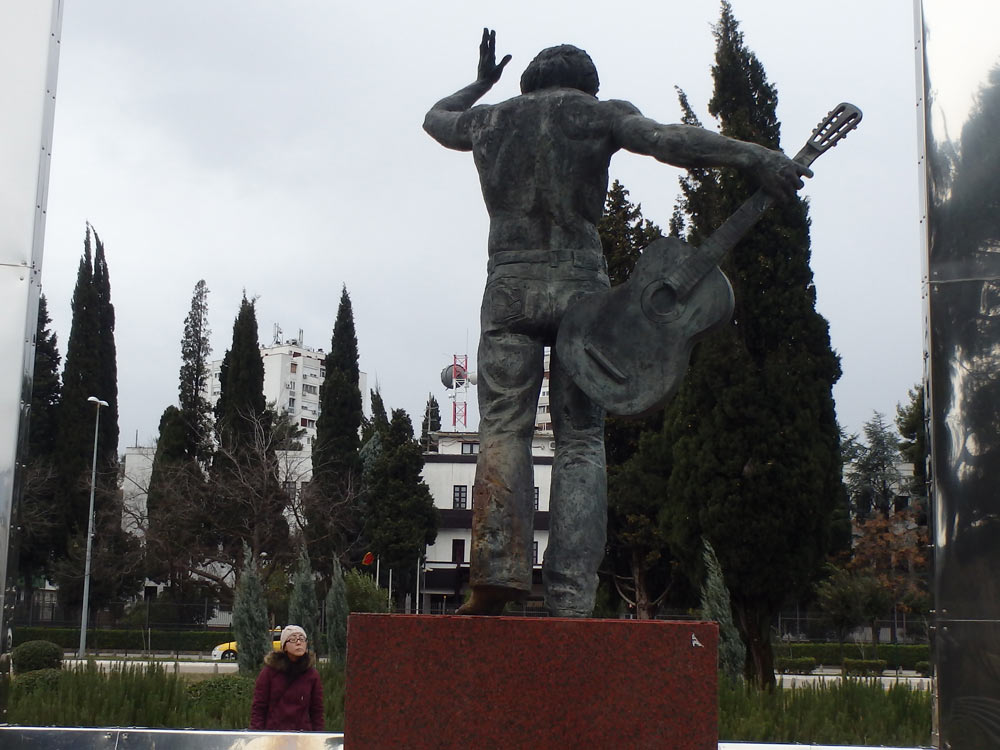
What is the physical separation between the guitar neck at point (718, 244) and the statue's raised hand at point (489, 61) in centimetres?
134

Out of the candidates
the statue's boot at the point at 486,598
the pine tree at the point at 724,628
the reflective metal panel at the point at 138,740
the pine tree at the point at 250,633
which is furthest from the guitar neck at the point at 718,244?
the pine tree at the point at 250,633

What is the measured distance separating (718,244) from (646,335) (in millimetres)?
422

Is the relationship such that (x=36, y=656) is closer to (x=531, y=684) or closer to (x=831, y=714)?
(x=831, y=714)

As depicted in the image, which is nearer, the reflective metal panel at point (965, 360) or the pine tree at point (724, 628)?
the reflective metal panel at point (965, 360)

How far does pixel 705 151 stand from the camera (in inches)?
159

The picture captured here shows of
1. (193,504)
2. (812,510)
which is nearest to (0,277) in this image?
(812,510)

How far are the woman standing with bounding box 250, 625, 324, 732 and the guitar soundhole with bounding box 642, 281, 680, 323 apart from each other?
2994 millimetres

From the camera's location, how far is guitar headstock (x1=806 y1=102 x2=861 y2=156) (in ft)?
13.6

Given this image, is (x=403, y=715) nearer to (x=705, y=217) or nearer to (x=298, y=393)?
(x=705, y=217)

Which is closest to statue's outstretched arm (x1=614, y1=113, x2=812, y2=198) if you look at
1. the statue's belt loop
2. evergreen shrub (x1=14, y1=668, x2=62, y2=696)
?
the statue's belt loop

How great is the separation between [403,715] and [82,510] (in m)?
33.6

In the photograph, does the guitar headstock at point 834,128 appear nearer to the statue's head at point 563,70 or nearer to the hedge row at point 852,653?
the statue's head at point 563,70

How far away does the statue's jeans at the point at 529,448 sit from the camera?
4.00m

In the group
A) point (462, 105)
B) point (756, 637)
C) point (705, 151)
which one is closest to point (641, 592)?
point (756, 637)
